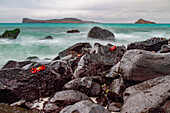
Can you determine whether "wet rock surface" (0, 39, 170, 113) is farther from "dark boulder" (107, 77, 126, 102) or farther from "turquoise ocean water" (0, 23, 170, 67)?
"turquoise ocean water" (0, 23, 170, 67)

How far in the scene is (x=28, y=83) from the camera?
4520 mm

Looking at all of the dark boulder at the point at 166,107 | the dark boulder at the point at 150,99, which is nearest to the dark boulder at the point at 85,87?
the dark boulder at the point at 150,99

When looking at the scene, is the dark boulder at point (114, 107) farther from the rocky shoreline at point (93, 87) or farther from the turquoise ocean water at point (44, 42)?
the turquoise ocean water at point (44, 42)

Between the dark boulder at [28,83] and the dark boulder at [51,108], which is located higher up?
the dark boulder at [28,83]

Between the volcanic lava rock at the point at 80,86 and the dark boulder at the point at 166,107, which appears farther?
the volcanic lava rock at the point at 80,86

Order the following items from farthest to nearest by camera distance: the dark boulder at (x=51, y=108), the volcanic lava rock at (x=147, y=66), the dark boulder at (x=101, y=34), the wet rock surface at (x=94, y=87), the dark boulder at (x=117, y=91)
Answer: the dark boulder at (x=101, y=34) < the dark boulder at (x=117, y=91) < the volcanic lava rock at (x=147, y=66) < the dark boulder at (x=51, y=108) < the wet rock surface at (x=94, y=87)

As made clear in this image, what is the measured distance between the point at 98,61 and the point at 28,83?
254 centimetres

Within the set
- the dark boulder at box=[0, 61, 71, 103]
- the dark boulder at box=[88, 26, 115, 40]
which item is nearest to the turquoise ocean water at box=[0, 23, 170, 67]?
→ the dark boulder at box=[88, 26, 115, 40]

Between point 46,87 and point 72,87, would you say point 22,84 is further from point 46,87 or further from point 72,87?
point 72,87

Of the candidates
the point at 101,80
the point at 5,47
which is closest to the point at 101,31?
the point at 5,47

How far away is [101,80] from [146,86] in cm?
166

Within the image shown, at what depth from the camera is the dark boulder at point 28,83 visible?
4.30 metres

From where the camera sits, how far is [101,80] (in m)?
5.05

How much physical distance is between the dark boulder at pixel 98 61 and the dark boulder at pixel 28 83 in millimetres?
788
